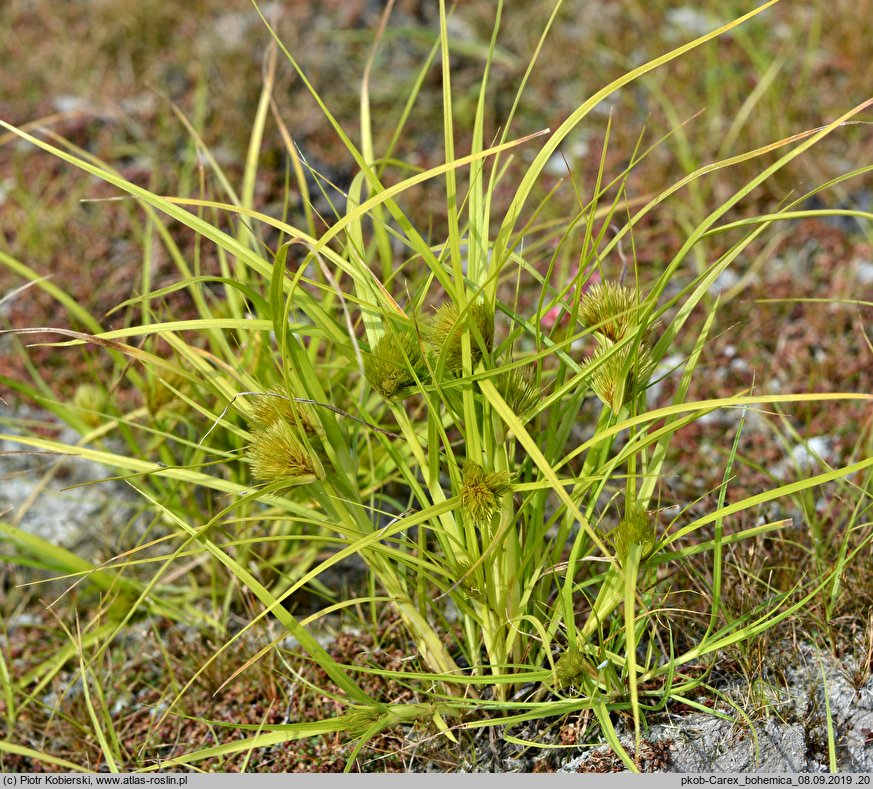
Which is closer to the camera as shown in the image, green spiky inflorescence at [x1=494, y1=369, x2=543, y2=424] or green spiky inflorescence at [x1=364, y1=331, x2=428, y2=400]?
green spiky inflorescence at [x1=364, y1=331, x2=428, y2=400]

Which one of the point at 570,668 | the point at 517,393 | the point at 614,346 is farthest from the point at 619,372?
the point at 570,668

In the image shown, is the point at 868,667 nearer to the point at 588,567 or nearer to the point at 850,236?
the point at 588,567

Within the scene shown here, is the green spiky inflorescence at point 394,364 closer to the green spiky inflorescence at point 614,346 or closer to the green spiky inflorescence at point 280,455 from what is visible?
the green spiky inflorescence at point 280,455

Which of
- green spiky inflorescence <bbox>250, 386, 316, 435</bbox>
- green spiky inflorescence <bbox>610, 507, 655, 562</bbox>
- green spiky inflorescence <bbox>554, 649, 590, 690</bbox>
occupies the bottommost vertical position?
green spiky inflorescence <bbox>554, 649, 590, 690</bbox>

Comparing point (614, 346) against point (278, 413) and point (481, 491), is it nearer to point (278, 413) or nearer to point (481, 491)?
point (481, 491)

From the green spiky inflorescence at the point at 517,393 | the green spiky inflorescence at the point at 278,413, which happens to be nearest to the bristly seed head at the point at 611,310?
the green spiky inflorescence at the point at 517,393

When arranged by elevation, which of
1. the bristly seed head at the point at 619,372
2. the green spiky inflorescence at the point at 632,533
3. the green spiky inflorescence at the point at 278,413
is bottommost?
the green spiky inflorescence at the point at 632,533

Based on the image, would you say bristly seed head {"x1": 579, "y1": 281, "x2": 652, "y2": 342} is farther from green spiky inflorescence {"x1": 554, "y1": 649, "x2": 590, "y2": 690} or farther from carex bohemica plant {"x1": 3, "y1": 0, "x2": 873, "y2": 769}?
green spiky inflorescence {"x1": 554, "y1": 649, "x2": 590, "y2": 690}

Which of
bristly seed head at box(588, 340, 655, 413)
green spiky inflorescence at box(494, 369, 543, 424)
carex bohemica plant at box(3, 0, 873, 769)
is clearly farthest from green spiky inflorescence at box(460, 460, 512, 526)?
bristly seed head at box(588, 340, 655, 413)
